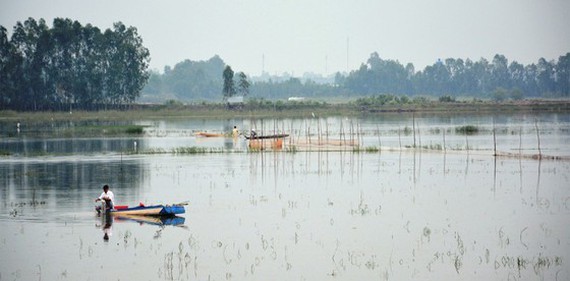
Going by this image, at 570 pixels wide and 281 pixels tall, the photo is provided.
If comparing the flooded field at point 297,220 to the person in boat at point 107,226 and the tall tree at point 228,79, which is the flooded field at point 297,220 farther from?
the tall tree at point 228,79

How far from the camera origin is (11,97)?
10569 centimetres

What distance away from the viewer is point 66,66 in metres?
107

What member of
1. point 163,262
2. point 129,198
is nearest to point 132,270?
point 163,262

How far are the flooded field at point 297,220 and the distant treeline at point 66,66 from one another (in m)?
59.6

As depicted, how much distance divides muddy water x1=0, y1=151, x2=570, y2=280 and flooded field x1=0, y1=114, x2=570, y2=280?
60mm

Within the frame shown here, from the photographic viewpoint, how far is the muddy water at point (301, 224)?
65.3 feet

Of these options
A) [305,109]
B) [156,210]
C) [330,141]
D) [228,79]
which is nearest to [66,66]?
[228,79]

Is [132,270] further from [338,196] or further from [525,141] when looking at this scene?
[525,141]

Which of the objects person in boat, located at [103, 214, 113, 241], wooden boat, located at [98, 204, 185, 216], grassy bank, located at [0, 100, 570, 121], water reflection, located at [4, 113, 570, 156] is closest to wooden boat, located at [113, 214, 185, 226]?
wooden boat, located at [98, 204, 185, 216]

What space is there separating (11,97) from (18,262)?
89.4 meters

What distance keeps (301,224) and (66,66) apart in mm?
87433

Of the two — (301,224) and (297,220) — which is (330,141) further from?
(301,224)

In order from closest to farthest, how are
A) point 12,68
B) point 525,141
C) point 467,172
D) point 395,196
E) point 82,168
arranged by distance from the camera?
point 395,196
point 467,172
point 82,168
point 525,141
point 12,68

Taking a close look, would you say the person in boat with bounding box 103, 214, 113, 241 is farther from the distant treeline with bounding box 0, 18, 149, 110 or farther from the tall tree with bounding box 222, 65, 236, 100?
the tall tree with bounding box 222, 65, 236, 100
